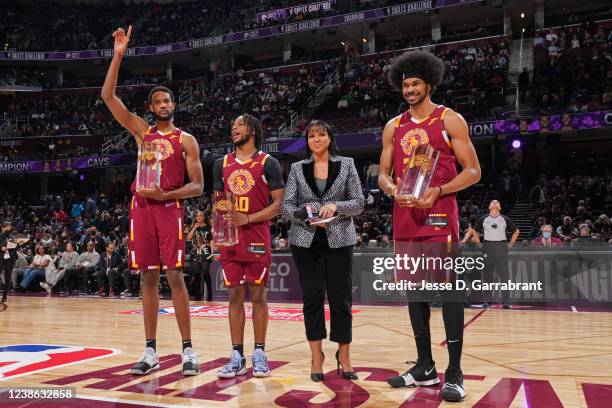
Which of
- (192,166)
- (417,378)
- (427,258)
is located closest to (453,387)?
(417,378)

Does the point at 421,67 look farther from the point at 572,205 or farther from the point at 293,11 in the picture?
the point at 293,11

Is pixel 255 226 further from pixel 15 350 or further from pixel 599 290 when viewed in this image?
pixel 599 290

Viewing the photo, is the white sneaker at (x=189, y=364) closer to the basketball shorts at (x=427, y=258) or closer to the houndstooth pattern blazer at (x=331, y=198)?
the houndstooth pattern blazer at (x=331, y=198)

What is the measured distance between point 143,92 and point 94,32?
5681 mm

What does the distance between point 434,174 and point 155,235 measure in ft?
6.22

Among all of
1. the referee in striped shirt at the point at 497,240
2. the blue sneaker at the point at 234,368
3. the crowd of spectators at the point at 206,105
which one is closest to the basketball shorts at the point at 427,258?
the blue sneaker at the point at 234,368

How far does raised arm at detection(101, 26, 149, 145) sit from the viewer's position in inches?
157

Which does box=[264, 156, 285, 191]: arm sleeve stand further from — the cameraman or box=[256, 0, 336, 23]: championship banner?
box=[256, 0, 336, 23]: championship banner

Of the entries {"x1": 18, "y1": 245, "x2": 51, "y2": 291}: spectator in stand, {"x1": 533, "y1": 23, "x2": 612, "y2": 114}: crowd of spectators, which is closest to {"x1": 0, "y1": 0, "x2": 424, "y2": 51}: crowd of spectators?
{"x1": 533, "y1": 23, "x2": 612, "y2": 114}: crowd of spectators

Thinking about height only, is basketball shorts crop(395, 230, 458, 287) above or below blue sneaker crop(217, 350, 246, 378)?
above

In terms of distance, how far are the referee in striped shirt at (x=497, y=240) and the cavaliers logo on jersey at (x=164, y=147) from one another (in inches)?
226

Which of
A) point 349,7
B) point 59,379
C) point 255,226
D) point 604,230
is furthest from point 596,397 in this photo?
point 349,7

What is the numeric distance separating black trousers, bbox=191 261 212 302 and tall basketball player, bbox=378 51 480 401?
726 cm

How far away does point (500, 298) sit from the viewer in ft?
29.4
